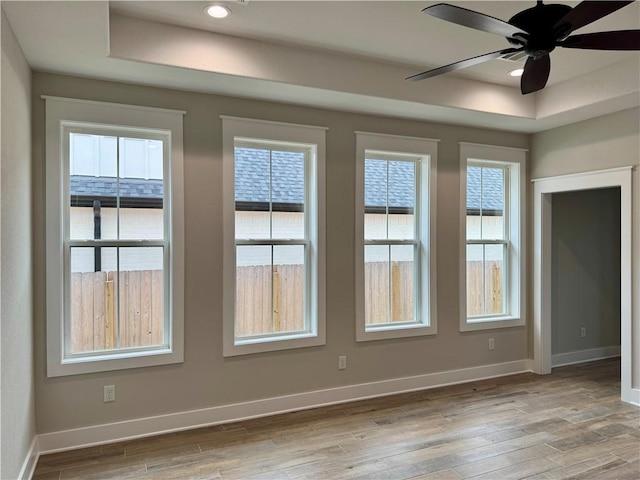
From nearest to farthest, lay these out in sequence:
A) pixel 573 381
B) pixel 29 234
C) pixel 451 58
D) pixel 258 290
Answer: pixel 29 234
pixel 451 58
pixel 258 290
pixel 573 381

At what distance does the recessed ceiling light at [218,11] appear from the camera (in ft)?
9.17

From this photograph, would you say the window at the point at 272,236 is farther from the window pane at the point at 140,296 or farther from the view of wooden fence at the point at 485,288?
the view of wooden fence at the point at 485,288

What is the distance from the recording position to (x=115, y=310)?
3469 millimetres

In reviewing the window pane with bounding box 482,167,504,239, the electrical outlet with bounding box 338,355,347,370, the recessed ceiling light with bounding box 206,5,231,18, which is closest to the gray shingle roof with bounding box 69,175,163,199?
the recessed ceiling light with bounding box 206,5,231,18

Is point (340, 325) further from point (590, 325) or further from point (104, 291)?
point (590, 325)

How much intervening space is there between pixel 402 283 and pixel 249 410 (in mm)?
1931

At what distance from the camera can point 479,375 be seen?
191 inches

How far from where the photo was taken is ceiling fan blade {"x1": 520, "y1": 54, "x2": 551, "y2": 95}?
245cm

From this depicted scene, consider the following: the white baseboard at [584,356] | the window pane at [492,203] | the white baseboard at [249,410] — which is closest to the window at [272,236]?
the white baseboard at [249,410]

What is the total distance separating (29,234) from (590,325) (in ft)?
19.9

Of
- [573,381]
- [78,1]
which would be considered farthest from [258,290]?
[573,381]

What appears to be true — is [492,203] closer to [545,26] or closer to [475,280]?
[475,280]

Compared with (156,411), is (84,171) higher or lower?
higher

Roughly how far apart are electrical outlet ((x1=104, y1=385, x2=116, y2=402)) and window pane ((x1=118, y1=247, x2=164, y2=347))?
321mm
